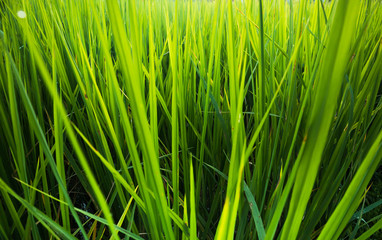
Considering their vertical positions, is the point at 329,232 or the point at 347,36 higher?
the point at 347,36

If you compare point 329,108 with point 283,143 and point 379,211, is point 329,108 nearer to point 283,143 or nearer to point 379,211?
point 283,143

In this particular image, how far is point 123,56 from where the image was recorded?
6.4 inches

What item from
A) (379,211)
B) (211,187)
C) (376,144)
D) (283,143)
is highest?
(376,144)

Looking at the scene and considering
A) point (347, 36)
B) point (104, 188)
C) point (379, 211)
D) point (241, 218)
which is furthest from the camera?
point (379, 211)

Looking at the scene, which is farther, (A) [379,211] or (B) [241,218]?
(A) [379,211]

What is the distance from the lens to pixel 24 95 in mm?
189

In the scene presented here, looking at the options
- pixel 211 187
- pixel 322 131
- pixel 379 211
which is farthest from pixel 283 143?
pixel 379 211

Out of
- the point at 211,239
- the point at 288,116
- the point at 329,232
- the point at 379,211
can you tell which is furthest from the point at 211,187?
the point at 379,211

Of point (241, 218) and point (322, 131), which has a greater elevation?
point (322, 131)

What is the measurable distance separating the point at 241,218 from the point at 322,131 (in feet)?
0.83

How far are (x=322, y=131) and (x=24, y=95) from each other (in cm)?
20

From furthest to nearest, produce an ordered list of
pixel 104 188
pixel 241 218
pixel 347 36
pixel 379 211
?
1. pixel 379 211
2. pixel 104 188
3. pixel 241 218
4. pixel 347 36

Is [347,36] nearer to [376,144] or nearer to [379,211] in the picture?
[376,144]

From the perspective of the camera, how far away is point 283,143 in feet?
1.35
